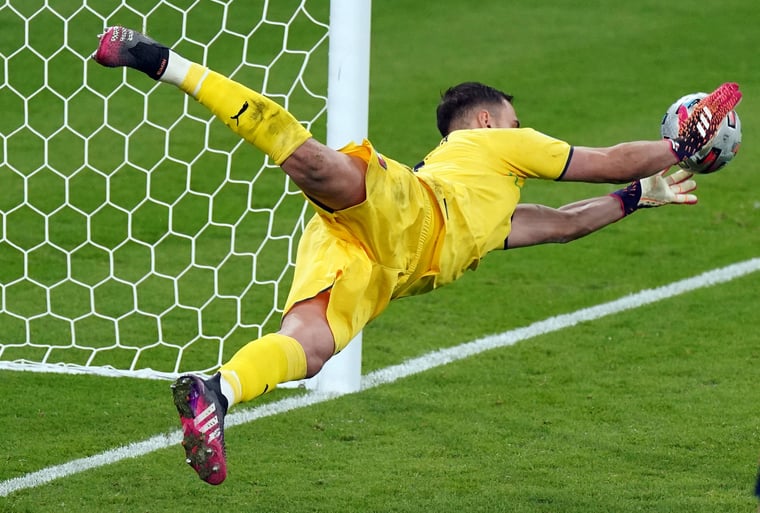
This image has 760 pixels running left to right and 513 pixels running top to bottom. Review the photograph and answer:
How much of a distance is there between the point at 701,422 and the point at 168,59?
2.74 meters

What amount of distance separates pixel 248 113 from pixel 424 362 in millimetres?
2564

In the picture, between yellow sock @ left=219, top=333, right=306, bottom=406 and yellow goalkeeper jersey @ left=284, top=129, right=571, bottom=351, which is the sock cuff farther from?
yellow goalkeeper jersey @ left=284, top=129, right=571, bottom=351

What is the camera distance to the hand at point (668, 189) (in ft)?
17.5

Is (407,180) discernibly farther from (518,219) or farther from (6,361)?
(6,361)

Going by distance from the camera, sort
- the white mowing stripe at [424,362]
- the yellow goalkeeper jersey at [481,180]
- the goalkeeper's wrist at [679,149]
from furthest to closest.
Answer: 1. the white mowing stripe at [424,362]
2. the goalkeeper's wrist at [679,149]
3. the yellow goalkeeper jersey at [481,180]

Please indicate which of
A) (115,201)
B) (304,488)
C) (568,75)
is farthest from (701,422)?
(568,75)

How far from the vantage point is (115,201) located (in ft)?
28.0

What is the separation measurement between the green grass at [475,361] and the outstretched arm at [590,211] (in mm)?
765

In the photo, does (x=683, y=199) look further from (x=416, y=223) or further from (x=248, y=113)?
(x=248, y=113)

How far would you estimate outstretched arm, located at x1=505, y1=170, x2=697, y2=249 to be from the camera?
5.38 metres

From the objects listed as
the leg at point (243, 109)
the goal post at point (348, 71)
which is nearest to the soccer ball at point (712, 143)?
the goal post at point (348, 71)

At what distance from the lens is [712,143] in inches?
199

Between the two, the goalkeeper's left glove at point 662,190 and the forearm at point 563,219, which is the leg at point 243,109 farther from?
the goalkeeper's left glove at point 662,190

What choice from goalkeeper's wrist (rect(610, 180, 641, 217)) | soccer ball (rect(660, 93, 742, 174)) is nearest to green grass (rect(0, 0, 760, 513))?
goalkeeper's wrist (rect(610, 180, 641, 217))
